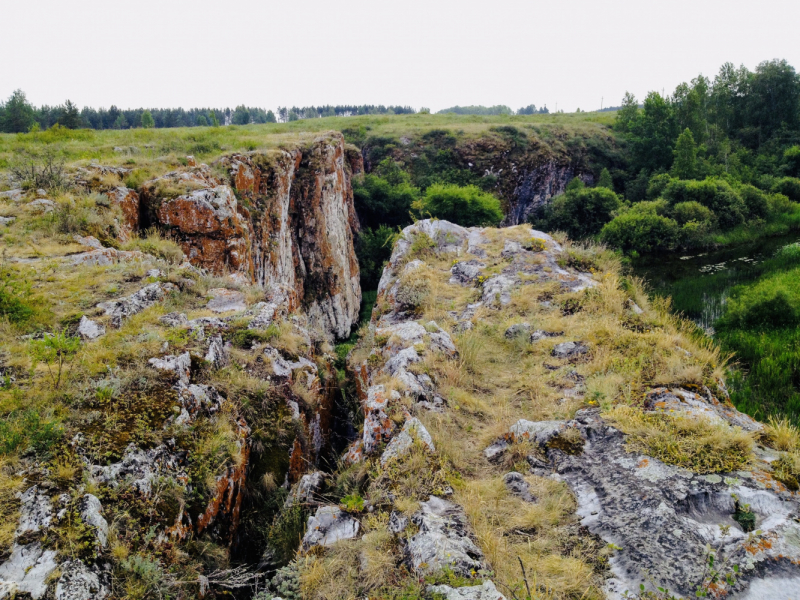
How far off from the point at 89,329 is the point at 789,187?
46051 millimetres

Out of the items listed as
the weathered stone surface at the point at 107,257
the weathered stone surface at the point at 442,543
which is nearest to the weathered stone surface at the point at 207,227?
the weathered stone surface at the point at 107,257

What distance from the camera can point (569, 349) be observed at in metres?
6.58

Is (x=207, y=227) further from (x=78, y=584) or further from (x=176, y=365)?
(x=78, y=584)

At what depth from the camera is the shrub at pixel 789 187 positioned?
3314cm

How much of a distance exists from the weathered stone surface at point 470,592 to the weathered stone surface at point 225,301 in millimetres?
5889

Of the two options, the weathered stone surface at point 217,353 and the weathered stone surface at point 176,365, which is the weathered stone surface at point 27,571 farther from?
the weathered stone surface at point 217,353

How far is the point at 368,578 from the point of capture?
333 cm

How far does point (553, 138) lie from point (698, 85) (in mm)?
18823

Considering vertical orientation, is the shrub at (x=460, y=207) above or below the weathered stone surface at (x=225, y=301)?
above

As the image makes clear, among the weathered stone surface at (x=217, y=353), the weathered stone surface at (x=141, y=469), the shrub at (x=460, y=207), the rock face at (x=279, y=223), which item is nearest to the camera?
the weathered stone surface at (x=141, y=469)

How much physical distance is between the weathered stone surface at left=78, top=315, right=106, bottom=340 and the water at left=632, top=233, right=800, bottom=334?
Result: 16.2 meters

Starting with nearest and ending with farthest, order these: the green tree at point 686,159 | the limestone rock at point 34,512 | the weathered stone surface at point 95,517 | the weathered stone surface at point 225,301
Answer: the limestone rock at point 34,512
the weathered stone surface at point 95,517
the weathered stone surface at point 225,301
the green tree at point 686,159

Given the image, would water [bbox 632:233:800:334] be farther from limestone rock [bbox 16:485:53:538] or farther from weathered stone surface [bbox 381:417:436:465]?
limestone rock [bbox 16:485:53:538]

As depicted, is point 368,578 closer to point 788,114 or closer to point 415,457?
point 415,457
